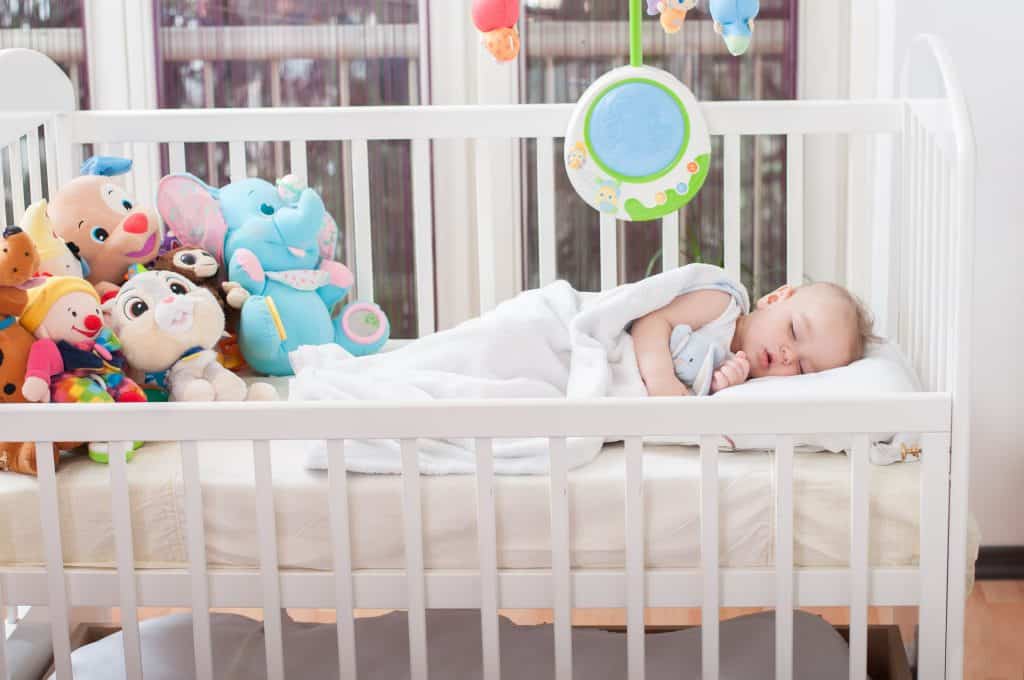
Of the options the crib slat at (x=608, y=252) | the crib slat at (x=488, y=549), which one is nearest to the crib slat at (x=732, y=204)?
the crib slat at (x=608, y=252)

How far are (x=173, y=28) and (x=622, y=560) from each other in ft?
5.68

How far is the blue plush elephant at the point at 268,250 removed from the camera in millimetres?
2023

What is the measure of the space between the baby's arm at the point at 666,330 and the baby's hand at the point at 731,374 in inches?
1.8

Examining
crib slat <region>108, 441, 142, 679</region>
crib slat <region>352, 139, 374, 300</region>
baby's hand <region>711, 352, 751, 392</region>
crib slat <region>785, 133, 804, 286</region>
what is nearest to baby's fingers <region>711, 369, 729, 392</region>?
baby's hand <region>711, 352, 751, 392</region>

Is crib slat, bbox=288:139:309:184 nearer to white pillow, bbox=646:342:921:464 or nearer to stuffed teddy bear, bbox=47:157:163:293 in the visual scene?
stuffed teddy bear, bbox=47:157:163:293

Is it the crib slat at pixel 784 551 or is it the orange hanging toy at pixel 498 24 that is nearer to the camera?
the crib slat at pixel 784 551

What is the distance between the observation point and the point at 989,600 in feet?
7.76

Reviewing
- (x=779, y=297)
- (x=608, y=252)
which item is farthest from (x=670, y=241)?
(x=779, y=297)

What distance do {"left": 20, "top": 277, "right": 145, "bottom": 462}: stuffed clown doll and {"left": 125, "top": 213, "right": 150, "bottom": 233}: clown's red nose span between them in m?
0.27

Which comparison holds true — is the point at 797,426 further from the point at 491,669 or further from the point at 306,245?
the point at 306,245

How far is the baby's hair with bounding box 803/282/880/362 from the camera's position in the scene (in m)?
1.81

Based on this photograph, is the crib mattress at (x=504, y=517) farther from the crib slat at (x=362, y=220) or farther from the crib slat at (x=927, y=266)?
the crib slat at (x=362, y=220)

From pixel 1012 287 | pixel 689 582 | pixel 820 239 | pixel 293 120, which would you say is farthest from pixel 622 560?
pixel 820 239

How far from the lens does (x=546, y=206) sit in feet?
7.18
